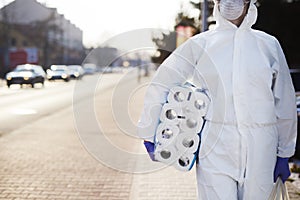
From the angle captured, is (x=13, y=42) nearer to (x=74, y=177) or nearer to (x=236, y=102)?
(x=74, y=177)

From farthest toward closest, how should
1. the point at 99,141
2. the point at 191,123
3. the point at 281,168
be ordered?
the point at 99,141 < the point at 281,168 < the point at 191,123

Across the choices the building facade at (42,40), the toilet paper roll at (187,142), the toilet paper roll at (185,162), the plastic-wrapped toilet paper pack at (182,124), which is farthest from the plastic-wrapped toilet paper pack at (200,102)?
the building facade at (42,40)

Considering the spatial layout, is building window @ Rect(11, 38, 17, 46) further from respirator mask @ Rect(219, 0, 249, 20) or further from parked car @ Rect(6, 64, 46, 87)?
respirator mask @ Rect(219, 0, 249, 20)

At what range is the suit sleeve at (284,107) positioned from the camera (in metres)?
2.80

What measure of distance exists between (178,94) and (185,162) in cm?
42

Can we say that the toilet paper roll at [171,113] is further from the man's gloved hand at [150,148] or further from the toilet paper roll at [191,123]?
the man's gloved hand at [150,148]

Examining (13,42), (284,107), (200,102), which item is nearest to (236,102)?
(200,102)

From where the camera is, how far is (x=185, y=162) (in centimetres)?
286

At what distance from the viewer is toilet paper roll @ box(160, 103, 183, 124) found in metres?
2.81

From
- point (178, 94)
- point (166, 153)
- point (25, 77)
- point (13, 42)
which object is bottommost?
point (25, 77)

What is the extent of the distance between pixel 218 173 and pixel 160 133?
1.39 ft

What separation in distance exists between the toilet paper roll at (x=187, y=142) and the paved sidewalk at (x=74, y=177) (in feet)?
4.90

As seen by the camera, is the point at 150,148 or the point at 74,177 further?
the point at 74,177

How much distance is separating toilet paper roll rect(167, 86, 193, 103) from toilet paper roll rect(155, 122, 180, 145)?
154mm
